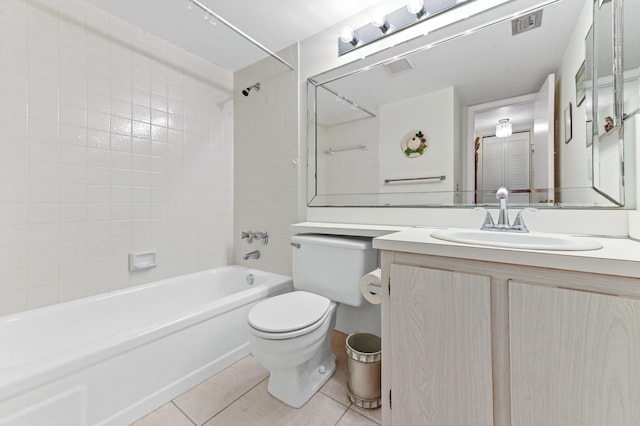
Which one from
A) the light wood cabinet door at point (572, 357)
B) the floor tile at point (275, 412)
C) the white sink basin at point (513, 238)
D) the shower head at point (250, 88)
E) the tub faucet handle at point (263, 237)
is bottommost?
the floor tile at point (275, 412)

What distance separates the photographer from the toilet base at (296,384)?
123 cm

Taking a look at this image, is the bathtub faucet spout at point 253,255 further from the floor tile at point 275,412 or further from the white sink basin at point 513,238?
the white sink basin at point 513,238

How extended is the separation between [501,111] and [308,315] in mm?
1364

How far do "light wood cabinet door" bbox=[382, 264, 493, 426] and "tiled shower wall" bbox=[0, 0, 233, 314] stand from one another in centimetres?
179

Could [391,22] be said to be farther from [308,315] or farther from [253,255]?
[253,255]

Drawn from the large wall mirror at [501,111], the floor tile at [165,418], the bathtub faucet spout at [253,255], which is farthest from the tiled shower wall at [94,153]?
the large wall mirror at [501,111]

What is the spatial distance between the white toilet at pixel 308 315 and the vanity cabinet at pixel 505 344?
1.28 feet

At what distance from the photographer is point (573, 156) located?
112cm

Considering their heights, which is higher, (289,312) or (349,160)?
(349,160)

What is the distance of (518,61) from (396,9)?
0.76 m

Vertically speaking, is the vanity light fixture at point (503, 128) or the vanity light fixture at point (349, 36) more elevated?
the vanity light fixture at point (349, 36)

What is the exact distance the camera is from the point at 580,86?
1.10 metres

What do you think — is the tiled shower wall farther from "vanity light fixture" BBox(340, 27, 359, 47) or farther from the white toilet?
"vanity light fixture" BBox(340, 27, 359, 47)

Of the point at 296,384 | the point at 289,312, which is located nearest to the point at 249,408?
the point at 296,384
